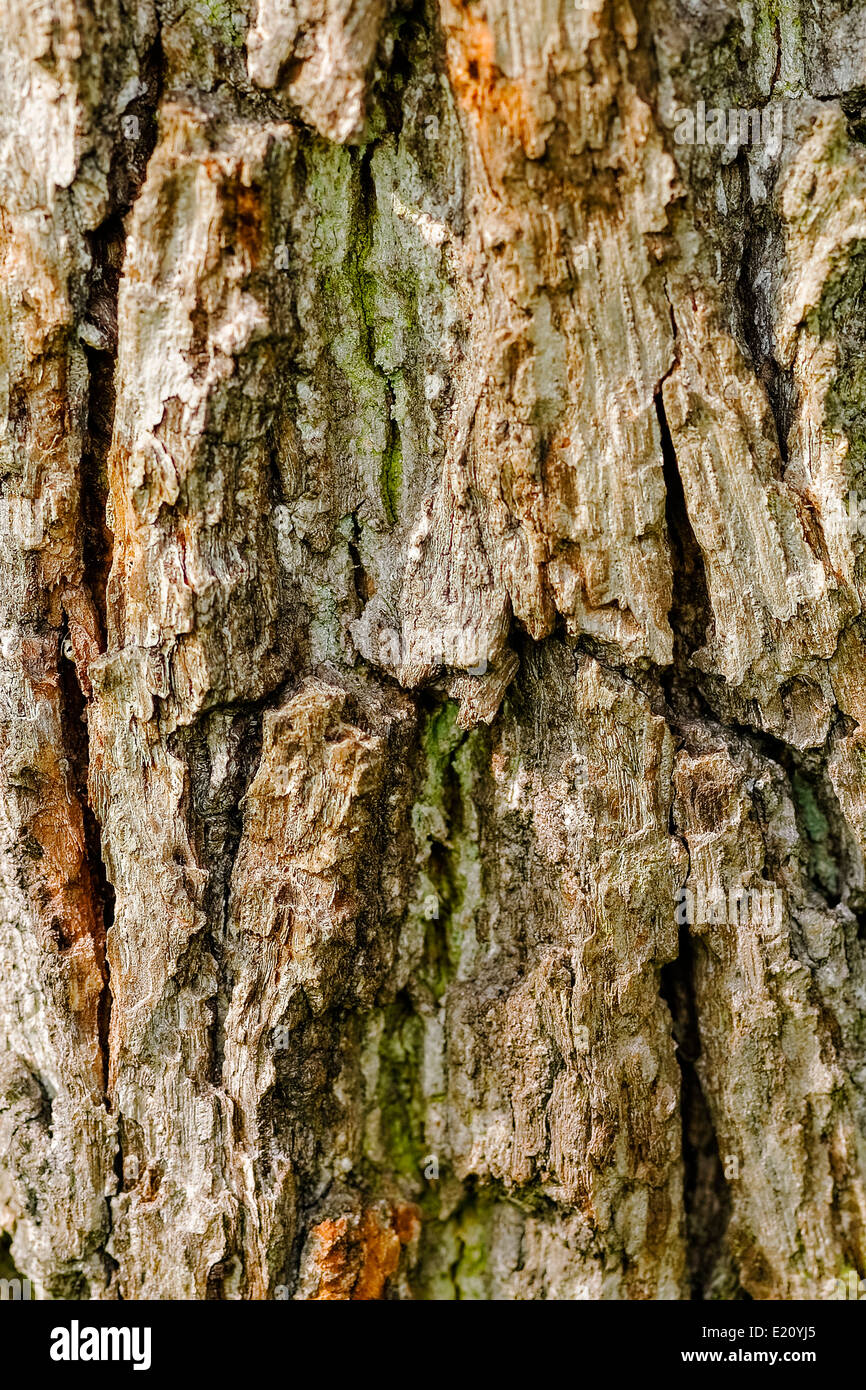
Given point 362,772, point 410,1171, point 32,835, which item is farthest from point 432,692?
point 410,1171

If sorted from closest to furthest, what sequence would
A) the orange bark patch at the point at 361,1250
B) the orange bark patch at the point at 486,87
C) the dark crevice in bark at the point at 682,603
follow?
the orange bark patch at the point at 486,87
the dark crevice in bark at the point at 682,603
the orange bark patch at the point at 361,1250

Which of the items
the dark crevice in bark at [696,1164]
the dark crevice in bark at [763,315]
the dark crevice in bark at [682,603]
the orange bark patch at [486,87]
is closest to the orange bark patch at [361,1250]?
the dark crevice in bark at [696,1164]

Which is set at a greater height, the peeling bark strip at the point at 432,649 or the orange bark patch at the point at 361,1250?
the peeling bark strip at the point at 432,649

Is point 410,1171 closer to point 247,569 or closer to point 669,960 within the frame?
point 669,960

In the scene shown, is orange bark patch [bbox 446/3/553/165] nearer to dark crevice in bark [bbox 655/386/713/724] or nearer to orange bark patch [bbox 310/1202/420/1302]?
dark crevice in bark [bbox 655/386/713/724]

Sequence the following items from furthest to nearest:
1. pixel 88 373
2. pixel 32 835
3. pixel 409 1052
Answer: pixel 409 1052 → pixel 32 835 → pixel 88 373

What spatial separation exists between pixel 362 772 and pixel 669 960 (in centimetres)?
71

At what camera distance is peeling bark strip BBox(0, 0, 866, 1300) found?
1.75m

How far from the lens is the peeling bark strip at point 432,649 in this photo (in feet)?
5.76

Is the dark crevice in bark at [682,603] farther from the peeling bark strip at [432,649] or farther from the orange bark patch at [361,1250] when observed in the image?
the orange bark patch at [361,1250]

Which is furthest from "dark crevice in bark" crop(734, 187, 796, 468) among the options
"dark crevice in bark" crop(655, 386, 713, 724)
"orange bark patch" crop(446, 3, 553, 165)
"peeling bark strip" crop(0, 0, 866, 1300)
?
"orange bark patch" crop(446, 3, 553, 165)

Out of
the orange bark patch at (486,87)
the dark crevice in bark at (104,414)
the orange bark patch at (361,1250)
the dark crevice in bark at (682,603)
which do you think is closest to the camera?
the orange bark patch at (486,87)

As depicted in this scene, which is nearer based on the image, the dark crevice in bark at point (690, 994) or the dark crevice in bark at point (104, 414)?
the dark crevice in bark at point (104, 414)

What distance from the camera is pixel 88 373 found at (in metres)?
1.88
